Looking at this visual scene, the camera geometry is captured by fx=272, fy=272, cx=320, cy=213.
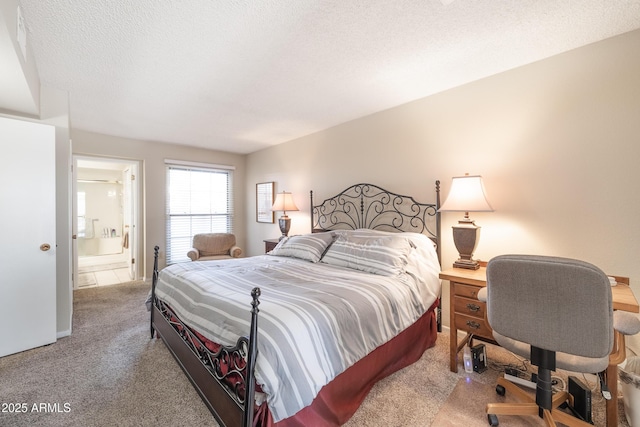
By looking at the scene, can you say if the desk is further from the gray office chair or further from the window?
the window

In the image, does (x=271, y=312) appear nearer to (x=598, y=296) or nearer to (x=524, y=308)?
(x=524, y=308)

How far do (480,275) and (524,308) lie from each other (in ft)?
2.60

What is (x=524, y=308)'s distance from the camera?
1.33m

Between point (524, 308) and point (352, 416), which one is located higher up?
point (524, 308)

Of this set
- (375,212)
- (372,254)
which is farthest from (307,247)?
(375,212)

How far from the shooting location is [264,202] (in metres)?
5.23

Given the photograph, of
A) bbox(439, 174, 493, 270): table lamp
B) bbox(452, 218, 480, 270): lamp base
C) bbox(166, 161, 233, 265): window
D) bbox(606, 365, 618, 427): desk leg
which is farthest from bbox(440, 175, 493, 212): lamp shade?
bbox(166, 161, 233, 265): window

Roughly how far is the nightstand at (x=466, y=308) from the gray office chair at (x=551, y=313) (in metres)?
0.49

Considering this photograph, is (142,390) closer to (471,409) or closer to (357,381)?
(357,381)

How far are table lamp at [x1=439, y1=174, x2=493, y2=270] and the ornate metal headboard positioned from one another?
0.39m

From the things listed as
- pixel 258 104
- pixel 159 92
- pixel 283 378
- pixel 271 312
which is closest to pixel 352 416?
pixel 283 378

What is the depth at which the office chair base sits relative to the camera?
1.44 m

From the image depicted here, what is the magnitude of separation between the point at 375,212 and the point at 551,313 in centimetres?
217

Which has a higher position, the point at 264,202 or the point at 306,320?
the point at 264,202
